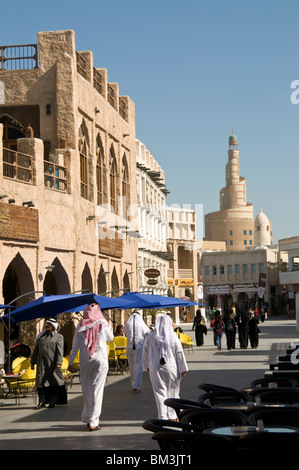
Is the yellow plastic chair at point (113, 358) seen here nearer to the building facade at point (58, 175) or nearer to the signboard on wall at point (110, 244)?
the building facade at point (58, 175)

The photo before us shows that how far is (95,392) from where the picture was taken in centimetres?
1270

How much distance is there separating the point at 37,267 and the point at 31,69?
7240 millimetres

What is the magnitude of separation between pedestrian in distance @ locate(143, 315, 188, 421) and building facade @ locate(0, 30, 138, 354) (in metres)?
9.14

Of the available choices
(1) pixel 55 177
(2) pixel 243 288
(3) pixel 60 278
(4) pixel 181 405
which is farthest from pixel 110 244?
(2) pixel 243 288

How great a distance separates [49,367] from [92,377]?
10.1 ft

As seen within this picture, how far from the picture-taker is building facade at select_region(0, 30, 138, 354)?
2380 centimetres

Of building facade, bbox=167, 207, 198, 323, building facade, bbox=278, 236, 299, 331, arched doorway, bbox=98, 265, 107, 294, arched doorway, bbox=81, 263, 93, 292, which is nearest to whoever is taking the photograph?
arched doorway, bbox=81, 263, 93, 292

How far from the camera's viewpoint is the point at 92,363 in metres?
12.9

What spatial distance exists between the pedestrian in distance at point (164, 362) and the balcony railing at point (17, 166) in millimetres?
10966

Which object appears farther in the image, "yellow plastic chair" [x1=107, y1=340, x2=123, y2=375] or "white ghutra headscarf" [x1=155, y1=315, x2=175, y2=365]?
"yellow plastic chair" [x1=107, y1=340, x2=123, y2=375]

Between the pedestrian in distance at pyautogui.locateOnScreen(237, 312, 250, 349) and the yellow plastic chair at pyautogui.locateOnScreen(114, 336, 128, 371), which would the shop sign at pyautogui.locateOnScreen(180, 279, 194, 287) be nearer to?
the pedestrian in distance at pyautogui.locateOnScreen(237, 312, 250, 349)

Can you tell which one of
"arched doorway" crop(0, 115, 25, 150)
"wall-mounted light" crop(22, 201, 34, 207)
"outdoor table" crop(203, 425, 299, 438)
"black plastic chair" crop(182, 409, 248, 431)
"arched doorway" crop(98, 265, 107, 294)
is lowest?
"outdoor table" crop(203, 425, 299, 438)

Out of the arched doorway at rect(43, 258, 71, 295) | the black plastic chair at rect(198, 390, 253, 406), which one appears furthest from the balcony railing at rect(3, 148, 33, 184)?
the black plastic chair at rect(198, 390, 253, 406)

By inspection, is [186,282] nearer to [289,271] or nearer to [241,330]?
[289,271]
